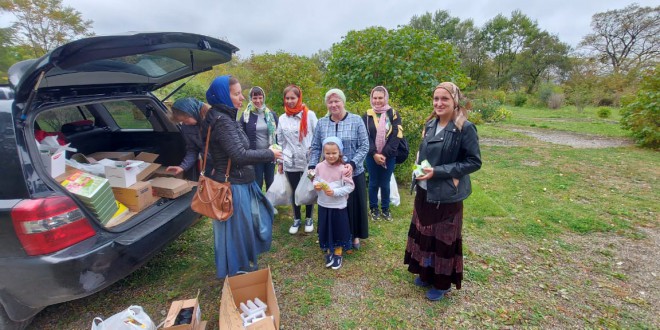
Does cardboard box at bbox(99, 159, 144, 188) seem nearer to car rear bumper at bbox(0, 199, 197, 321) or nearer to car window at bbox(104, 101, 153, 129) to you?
car rear bumper at bbox(0, 199, 197, 321)

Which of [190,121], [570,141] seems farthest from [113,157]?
[570,141]

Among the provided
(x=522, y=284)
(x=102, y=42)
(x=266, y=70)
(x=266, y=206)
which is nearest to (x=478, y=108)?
(x=266, y=70)

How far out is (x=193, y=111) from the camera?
2992mm

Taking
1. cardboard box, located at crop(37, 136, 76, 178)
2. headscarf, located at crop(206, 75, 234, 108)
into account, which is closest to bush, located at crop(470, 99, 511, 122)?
headscarf, located at crop(206, 75, 234, 108)

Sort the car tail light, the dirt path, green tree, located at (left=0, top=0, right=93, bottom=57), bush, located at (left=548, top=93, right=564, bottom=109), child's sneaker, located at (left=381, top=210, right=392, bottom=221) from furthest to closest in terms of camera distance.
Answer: bush, located at (left=548, top=93, right=564, bottom=109) < green tree, located at (left=0, top=0, right=93, bottom=57) < the dirt path < child's sneaker, located at (left=381, top=210, right=392, bottom=221) < the car tail light

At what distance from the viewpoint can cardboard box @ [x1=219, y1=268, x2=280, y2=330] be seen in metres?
1.95

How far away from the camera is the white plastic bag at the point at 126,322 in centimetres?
187

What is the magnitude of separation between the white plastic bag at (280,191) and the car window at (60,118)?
2341 millimetres

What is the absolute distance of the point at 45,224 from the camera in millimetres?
1783

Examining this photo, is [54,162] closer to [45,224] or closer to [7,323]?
[45,224]

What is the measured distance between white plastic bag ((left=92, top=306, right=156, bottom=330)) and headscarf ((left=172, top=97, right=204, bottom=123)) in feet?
5.68

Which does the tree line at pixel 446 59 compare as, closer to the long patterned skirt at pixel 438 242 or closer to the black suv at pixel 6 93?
the black suv at pixel 6 93

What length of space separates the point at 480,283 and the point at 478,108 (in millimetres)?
15370

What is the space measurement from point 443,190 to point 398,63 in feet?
12.1
